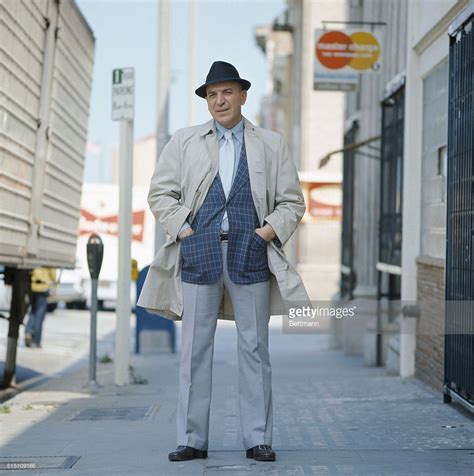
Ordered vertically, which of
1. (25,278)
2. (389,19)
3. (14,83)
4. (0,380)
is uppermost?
(389,19)

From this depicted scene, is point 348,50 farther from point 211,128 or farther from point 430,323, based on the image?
point 211,128

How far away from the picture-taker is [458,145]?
25.8ft

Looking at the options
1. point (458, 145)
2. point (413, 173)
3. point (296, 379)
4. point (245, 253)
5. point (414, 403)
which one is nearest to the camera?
point (245, 253)

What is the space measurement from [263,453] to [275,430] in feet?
4.20

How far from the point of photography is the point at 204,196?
19.7 ft

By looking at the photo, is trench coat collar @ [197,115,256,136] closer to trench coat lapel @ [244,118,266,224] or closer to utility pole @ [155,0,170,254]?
trench coat lapel @ [244,118,266,224]

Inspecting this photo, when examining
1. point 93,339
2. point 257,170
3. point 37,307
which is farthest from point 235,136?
point 37,307

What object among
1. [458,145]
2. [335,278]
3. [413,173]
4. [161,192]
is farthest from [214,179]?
[335,278]

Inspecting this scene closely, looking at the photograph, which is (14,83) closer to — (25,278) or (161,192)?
(25,278)

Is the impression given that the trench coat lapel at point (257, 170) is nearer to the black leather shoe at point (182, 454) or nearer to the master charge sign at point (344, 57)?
the black leather shoe at point (182, 454)

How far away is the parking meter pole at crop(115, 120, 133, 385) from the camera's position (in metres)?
10.8

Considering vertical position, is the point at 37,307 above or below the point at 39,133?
below

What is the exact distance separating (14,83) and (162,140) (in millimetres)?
6293

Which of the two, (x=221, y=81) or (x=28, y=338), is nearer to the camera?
(x=221, y=81)
